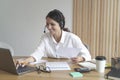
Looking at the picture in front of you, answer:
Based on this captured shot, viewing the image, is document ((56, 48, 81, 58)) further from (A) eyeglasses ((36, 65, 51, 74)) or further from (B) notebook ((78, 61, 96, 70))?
(A) eyeglasses ((36, 65, 51, 74))

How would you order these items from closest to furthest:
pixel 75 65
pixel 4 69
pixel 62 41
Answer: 1. pixel 4 69
2. pixel 75 65
3. pixel 62 41

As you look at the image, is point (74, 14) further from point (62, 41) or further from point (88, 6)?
point (62, 41)

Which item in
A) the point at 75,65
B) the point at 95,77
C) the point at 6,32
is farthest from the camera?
the point at 6,32

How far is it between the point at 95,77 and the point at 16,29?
245cm

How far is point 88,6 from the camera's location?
3613 mm

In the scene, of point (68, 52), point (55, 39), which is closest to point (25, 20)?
point (55, 39)

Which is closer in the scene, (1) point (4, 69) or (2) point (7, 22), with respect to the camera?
(1) point (4, 69)

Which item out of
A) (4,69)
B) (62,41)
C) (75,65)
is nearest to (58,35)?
(62,41)

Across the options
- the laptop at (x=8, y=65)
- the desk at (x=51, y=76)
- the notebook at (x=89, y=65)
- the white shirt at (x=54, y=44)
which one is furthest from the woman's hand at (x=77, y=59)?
the laptop at (x=8, y=65)

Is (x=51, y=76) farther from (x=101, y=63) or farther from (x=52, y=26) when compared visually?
(x=52, y=26)

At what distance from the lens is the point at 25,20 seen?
378 cm

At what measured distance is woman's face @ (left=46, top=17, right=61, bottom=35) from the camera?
2.40 metres

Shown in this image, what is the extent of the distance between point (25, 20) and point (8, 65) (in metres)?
2.09

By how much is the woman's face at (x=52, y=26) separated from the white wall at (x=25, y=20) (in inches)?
49.4
